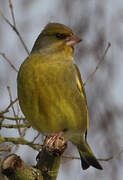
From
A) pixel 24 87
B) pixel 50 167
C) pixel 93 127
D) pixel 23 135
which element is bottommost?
pixel 93 127

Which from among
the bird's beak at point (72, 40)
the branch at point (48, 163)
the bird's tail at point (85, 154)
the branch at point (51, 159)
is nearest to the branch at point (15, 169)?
the branch at point (48, 163)

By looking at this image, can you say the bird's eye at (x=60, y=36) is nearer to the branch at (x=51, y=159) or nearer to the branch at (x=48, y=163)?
the branch at (x=48, y=163)

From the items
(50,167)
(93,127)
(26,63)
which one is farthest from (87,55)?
(50,167)

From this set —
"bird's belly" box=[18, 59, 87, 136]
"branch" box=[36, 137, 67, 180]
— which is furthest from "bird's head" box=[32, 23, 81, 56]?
"branch" box=[36, 137, 67, 180]

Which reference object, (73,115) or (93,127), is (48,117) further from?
(93,127)

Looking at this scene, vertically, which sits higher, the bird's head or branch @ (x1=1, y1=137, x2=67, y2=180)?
the bird's head

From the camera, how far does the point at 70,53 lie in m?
4.58

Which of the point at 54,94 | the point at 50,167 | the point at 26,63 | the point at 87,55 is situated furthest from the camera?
the point at 87,55

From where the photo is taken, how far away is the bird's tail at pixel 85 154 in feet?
15.3

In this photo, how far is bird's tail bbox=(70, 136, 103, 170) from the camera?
15.3 feet

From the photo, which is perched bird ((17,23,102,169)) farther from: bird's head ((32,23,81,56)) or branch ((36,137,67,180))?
branch ((36,137,67,180))

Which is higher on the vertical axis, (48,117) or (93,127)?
(48,117)

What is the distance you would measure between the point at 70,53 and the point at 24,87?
78 cm

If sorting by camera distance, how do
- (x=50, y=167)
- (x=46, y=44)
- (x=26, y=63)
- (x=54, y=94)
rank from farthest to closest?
(x=46, y=44) < (x=26, y=63) < (x=54, y=94) < (x=50, y=167)
